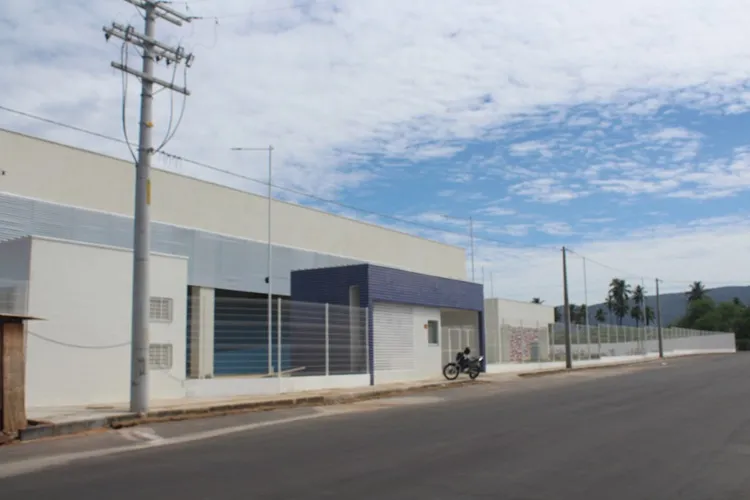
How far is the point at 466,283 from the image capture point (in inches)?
1430

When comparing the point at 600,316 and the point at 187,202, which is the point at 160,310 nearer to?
the point at 187,202

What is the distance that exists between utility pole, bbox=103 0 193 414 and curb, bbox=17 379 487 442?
1.63 ft

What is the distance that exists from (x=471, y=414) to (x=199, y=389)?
8458mm

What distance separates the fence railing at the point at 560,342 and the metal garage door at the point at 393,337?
11.4 m

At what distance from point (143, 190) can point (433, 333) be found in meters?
18.8

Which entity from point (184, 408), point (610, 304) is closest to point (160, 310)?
point (184, 408)

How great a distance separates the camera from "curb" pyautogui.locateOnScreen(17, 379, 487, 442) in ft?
44.3

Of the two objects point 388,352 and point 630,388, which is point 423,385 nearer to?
point 388,352

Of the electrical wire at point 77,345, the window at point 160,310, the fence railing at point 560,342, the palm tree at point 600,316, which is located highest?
the palm tree at point 600,316

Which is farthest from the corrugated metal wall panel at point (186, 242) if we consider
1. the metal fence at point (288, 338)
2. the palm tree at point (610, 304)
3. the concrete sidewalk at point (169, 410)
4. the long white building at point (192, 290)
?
the palm tree at point (610, 304)

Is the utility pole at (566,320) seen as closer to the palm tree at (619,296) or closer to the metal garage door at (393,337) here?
the metal garage door at (393,337)

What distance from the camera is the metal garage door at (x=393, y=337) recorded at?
28.5 metres

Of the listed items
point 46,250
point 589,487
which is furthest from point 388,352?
point 589,487

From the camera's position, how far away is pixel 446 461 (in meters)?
9.91
